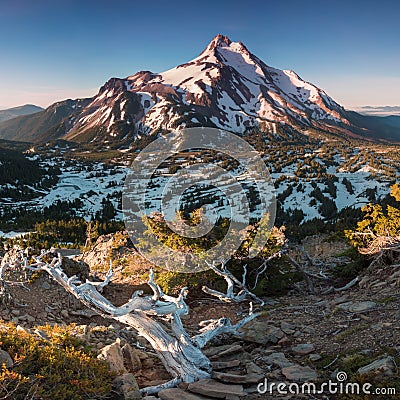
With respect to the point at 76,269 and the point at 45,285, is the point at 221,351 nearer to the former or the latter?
the point at 45,285

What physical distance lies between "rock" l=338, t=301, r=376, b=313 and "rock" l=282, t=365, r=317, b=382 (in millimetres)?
3296

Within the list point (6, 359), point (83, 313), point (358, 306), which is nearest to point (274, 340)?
point (358, 306)

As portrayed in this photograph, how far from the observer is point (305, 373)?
225 inches

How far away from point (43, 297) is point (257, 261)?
7.44 meters

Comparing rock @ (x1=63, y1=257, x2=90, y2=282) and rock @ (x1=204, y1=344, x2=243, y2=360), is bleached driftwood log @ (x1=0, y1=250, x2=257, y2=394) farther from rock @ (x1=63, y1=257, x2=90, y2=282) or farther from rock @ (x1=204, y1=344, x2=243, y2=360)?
rock @ (x1=63, y1=257, x2=90, y2=282)

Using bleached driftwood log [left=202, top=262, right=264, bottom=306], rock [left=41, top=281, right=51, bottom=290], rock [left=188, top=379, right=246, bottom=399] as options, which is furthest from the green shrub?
bleached driftwood log [left=202, top=262, right=264, bottom=306]

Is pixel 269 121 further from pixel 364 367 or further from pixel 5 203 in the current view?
pixel 364 367

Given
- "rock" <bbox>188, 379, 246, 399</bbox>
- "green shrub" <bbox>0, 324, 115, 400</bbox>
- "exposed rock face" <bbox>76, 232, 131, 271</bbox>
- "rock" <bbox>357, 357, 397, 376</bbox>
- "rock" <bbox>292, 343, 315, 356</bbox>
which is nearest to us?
"green shrub" <bbox>0, 324, 115, 400</bbox>

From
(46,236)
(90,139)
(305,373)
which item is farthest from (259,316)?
(90,139)

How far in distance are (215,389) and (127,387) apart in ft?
4.33

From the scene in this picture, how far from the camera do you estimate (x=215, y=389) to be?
17.3 feet

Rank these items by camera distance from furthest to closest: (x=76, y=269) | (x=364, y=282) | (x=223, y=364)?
1. (x=76, y=269)
2. (x=364, y=282)
3. (x=223, y=364)

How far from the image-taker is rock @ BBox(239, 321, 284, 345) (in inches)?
299

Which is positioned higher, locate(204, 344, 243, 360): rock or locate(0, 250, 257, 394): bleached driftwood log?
locate(0, 250, 257, 394): bleached driftwood log
